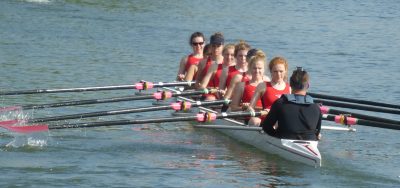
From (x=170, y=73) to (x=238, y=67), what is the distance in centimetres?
833

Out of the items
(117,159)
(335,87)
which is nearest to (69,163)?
(117,159)

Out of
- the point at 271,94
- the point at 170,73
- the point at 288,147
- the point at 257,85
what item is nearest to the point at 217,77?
the point at 257,85

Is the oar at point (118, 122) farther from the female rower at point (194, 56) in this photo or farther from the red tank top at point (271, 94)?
the female rower at point (194, 56)

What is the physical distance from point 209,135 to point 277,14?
1001 inches

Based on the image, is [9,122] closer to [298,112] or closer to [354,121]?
[298,112]

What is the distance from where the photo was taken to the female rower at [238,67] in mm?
15211

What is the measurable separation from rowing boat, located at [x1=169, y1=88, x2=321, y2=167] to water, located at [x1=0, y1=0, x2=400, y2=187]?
12 cm

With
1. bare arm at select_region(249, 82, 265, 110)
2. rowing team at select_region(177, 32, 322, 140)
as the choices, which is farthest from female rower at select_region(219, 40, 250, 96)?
bare arm at select_region(249, 82, 265, 110)

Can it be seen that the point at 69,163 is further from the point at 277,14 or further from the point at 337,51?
the point at 277,14

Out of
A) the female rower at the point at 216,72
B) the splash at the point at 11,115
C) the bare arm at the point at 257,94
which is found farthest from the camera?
the female rower at the point at 216,72

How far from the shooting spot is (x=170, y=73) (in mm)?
23750

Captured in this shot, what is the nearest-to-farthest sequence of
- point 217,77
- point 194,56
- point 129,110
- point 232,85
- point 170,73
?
1. point 129,110
2. point 232,85
3. point 217,77
4. point 194,56
5. point 170,73

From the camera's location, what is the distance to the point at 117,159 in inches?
524

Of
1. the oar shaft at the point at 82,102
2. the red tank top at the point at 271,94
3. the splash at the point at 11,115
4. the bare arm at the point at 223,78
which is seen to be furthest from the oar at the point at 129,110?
the red tank top at the point at 271,94
